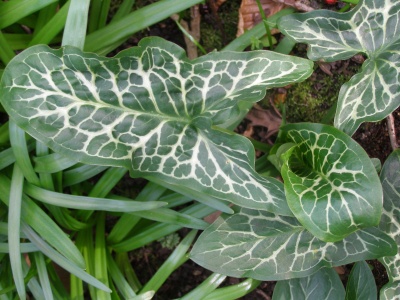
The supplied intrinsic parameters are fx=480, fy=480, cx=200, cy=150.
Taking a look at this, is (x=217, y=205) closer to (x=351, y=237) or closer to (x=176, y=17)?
(x=351, y=237)

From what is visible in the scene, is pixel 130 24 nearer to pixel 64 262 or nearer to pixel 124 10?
pixel 124 10

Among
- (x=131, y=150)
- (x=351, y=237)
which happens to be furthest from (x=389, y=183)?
(x=131, y=150)

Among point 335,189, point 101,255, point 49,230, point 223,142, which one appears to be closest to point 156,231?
point 101,255

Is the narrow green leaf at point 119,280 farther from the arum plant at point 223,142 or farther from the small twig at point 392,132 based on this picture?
the small twig at point 392,132

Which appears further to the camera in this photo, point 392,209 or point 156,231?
point 156,231

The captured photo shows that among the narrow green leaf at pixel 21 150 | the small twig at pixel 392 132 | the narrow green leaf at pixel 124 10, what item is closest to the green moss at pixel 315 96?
the small twig at pixel 392 132

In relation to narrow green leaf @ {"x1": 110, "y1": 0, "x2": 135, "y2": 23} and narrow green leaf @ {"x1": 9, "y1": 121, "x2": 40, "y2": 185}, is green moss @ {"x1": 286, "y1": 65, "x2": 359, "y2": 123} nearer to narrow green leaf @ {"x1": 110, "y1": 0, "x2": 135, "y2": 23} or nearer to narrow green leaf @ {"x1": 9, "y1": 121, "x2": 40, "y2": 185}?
narrow green leaf @ {"x1": 110, "y1": 0, "x2": 135, "y2": 23}

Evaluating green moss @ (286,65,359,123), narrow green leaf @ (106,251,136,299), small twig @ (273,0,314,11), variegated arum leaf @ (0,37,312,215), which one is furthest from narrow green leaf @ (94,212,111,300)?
small twig @ (273,0,314,11)
